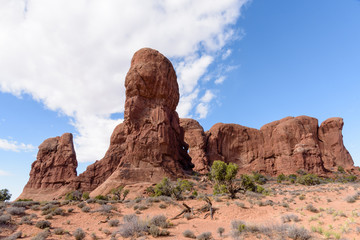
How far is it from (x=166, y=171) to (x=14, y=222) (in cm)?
2211

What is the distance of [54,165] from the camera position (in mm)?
52844

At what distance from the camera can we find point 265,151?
5691 centimetres

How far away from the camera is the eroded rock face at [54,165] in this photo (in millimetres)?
51094

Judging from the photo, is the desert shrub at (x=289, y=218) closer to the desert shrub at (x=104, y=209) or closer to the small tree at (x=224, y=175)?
the small tree at (x=224, y=175)

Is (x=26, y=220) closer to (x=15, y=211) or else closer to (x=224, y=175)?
(x=15, y=211)

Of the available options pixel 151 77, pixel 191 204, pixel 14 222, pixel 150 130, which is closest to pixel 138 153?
pixel 150 130

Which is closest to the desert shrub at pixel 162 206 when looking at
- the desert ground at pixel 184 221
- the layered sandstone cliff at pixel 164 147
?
the desert ground at pixel 184 221

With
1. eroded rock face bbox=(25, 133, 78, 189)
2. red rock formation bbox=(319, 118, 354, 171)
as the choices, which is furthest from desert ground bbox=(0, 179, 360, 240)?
red rock formation bbox=(319, 118, 354, 171)

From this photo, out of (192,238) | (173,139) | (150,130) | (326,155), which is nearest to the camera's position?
(192,238)

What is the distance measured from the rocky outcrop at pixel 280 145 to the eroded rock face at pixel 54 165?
3468 cm

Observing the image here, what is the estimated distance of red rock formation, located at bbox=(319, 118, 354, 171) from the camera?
5378 cm

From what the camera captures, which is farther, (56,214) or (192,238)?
(56,214)

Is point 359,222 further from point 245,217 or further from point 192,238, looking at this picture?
point 192,238

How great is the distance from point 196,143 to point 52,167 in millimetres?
35892
